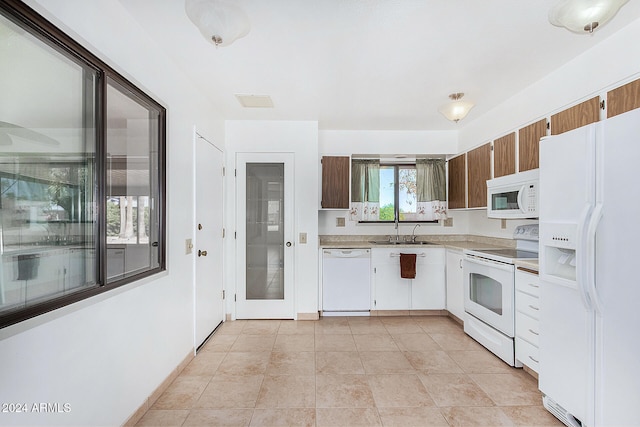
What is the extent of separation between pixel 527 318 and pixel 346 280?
1959 mm

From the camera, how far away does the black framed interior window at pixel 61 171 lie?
1105 millimetres

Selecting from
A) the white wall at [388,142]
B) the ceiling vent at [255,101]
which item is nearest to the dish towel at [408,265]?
the white wall at [388,142]

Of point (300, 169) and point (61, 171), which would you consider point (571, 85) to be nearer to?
point (300, 169)

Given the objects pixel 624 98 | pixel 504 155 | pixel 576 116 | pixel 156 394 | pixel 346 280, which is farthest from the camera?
pixel 346 280

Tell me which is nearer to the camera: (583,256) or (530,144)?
(583,256)

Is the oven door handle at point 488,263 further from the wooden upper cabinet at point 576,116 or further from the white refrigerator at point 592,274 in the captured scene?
the wooden upper cabinet at point 576,116

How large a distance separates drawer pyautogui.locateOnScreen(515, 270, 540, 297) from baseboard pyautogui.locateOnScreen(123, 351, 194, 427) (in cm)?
288

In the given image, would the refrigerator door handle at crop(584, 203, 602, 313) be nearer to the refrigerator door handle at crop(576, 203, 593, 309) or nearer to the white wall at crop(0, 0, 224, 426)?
the refrigerator door handle at crop(576, 203, 593, 309)

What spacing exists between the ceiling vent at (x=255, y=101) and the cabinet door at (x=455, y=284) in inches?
109

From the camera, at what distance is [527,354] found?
236 centimetres

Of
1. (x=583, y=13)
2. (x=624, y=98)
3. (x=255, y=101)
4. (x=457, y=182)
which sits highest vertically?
(x=255, y=101)

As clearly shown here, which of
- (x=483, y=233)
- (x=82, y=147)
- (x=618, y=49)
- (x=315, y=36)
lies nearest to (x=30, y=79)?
(x=82, y=147)

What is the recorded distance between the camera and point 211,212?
3.18 m

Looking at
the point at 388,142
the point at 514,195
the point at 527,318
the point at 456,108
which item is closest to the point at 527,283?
the point at 527,318
